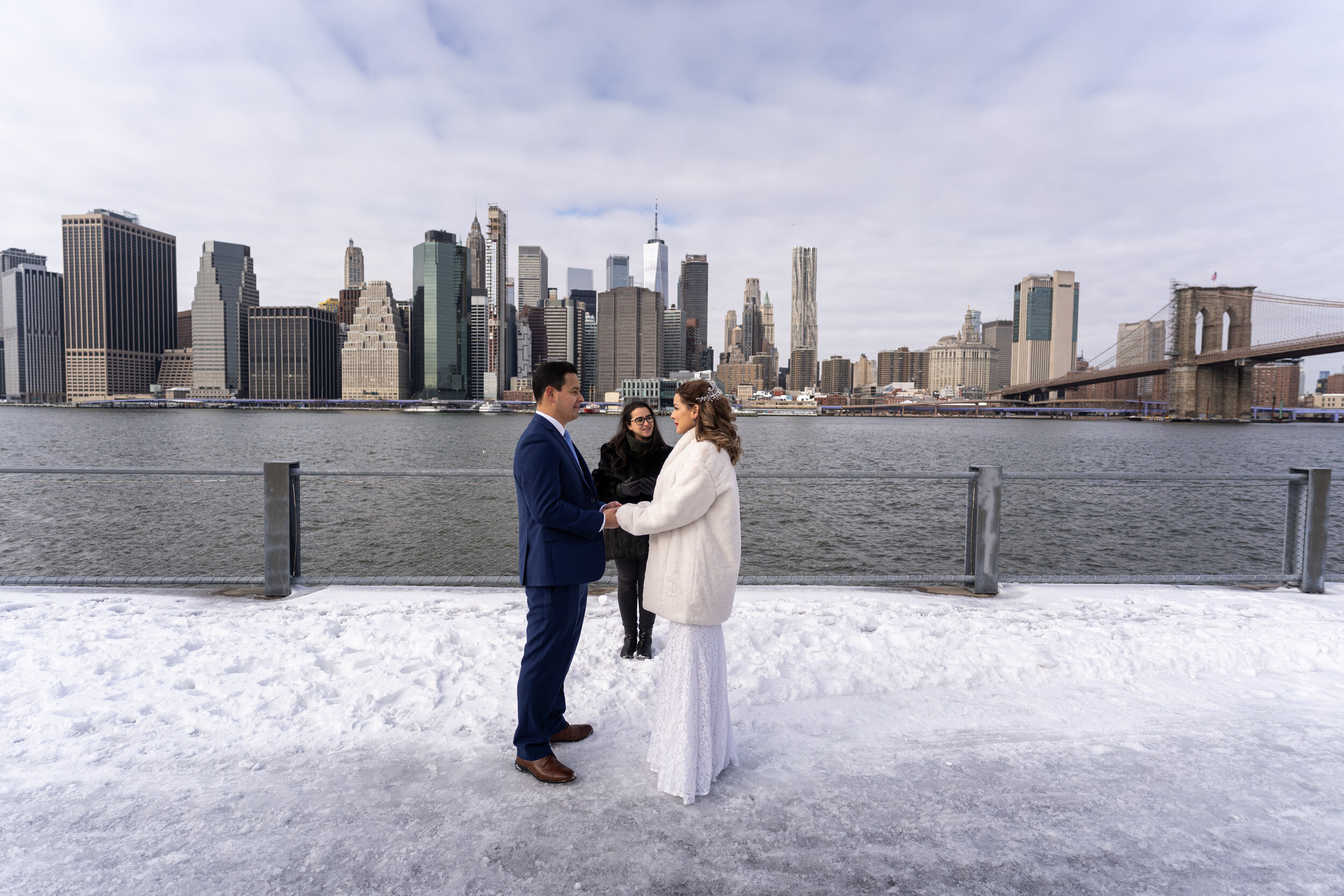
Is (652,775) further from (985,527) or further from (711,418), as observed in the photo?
(985,527)

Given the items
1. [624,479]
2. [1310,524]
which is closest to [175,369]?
[624,479]

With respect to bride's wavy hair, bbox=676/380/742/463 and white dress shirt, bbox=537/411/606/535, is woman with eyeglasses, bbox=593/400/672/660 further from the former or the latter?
bride's wavy hair, bbox=676/380/742/463

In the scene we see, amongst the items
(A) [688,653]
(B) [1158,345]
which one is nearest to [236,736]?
(A) [688,653]

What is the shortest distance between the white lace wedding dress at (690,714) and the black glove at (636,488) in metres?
1.30

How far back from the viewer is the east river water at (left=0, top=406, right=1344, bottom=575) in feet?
61.5

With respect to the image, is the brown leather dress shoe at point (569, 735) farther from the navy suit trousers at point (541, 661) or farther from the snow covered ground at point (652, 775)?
the navy suit trousers at point (541, 661)

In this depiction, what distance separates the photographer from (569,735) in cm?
363

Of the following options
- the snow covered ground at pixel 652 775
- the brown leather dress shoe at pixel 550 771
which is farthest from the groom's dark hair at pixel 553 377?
the snow covered ground at pixel 652 775

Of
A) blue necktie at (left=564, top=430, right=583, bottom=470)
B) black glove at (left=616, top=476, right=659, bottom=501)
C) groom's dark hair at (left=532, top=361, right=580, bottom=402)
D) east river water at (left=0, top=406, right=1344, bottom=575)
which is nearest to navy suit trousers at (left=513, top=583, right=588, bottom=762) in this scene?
blue necktie at (left=564, top=430, right=583, bottom=470)

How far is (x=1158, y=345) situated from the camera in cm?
13000

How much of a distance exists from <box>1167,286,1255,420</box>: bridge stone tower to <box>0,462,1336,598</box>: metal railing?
115m

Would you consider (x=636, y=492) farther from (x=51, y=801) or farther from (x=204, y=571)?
(x=204, y=571)

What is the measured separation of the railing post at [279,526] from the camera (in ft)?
18.8

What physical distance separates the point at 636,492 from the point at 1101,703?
2985 mm
